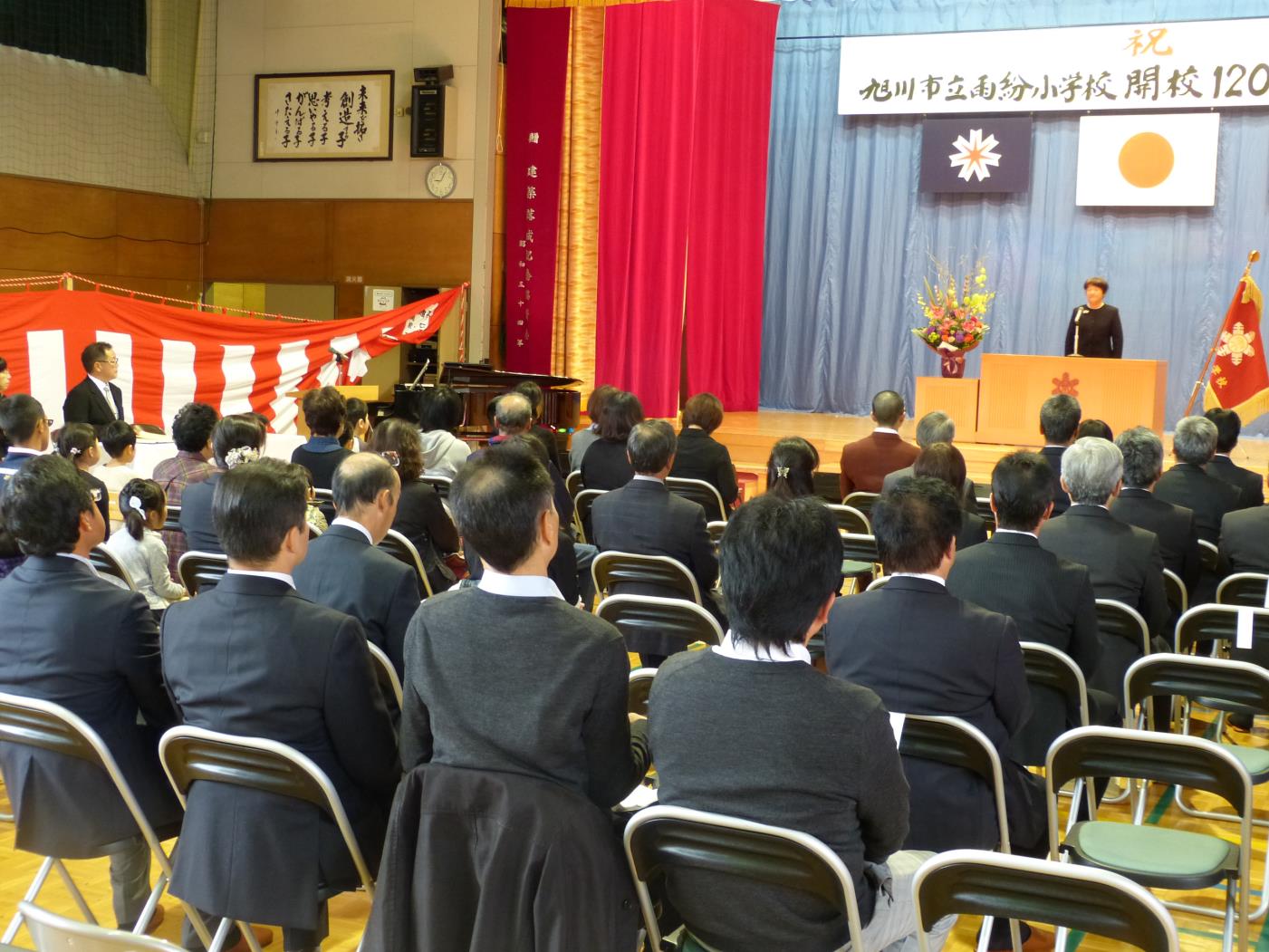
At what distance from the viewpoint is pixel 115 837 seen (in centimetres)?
263

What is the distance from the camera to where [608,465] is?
6.04m

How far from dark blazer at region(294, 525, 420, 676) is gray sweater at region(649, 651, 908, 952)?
3.74 feet

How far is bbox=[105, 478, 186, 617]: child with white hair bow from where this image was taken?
13.6ft

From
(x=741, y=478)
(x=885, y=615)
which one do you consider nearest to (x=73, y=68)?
(x=741, y=478)

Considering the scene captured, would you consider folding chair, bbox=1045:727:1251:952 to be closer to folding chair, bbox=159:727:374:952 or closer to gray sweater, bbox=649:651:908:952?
gray sweater, bbox=649:651:908:952

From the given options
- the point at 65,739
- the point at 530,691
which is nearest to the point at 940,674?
the point at 530,691

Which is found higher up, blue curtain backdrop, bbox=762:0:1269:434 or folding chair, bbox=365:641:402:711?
blue curtain backdrop, bbox=762:0:1269:434

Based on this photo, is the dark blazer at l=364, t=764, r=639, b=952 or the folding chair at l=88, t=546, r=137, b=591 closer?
the dark blazer at l=364, t=764, r=639, b=952

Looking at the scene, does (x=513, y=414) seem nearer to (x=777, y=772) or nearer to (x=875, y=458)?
(x=875, y=458)

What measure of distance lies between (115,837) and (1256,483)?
452 centimetres

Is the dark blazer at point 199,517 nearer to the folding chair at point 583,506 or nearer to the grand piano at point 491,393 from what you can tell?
the folding chair at point 583,506

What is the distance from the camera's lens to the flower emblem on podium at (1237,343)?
9.86 m

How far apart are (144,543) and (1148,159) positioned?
9899mm

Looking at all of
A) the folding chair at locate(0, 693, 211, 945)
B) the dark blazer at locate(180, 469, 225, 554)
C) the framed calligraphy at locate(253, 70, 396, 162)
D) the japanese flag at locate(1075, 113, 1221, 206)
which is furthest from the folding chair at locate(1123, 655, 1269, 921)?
the framed calligraphy at locate(253, 70, 396, 162)
